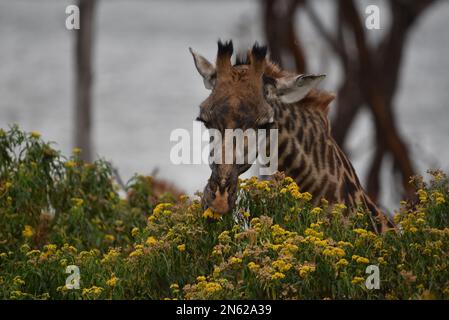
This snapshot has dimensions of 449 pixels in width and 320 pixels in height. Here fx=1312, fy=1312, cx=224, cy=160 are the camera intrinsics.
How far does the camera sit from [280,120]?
34.1 feet

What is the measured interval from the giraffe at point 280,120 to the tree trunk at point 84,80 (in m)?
11.5

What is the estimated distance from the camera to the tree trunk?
22172mm

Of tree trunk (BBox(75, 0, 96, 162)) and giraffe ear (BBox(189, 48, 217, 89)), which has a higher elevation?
tree trunk (BBox(75, 0, 96, 162))

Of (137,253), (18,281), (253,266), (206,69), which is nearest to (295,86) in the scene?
(206,69)

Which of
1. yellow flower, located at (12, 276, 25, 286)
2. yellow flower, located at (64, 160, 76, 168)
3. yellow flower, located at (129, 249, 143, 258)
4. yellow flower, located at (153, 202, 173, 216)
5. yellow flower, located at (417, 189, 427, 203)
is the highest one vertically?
yellow flower, located at (64, 160, 76, 168)

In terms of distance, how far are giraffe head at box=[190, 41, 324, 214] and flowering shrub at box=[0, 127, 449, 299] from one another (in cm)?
21

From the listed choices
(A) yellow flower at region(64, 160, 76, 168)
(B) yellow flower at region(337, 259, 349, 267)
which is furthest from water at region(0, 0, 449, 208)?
(B) yellow flower at region(337, 259, 349, 267)

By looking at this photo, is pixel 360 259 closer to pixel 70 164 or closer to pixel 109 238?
pixel 109 238

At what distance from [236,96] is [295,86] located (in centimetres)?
79

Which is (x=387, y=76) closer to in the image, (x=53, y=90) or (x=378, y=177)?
(x=378, y=177)

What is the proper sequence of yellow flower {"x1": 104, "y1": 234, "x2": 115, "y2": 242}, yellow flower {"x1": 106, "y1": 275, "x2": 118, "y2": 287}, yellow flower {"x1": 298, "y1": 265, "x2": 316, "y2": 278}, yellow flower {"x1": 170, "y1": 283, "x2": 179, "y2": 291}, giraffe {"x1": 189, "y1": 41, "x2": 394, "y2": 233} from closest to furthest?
1. yellow flower {"x1": 298, "y1": 265, "x2": 316, "y2": 278}
2. yellow flower {"x1": 170, "y1": 283, "x2": 179, "y2": 291}
3. yellow flower {"x1": 106, "y1": 275, "x2": 118, "y2": 287}
4. giraffe {"x1": 189, "y1": 41, "x2": 394, "y2": 233}
5. yellow flower {"x1": 104, "y1": 234, "x2": 115, "y2": 242}

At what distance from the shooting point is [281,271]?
8.59m

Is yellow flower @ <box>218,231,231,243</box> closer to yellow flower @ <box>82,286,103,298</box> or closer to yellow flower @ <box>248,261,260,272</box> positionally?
yellow flower @ <box>248,261,260,272</box>

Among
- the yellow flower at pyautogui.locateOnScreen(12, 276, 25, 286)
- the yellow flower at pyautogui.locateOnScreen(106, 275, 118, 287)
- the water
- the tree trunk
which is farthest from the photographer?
the water
